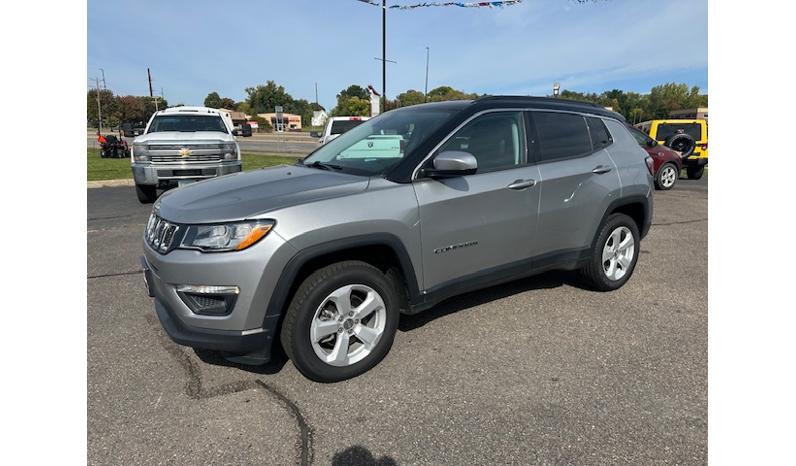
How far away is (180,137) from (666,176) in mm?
11835

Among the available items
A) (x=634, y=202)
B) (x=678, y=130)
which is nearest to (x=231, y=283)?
(x=634, y=202)

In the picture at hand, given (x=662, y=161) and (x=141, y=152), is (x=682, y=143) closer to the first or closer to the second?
(x=662, y=161)

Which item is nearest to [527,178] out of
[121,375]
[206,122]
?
[121,375]

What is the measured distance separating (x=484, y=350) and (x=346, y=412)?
1146mm

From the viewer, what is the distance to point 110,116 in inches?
2557

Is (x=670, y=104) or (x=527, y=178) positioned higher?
(x=670, y=104)

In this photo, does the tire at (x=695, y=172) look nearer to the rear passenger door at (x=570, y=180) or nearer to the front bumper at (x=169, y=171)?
the rear passenger door at (x=570, y=180)

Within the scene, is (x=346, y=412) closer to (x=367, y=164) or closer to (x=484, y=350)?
(x=484, y=350)

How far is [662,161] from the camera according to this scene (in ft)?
39.0

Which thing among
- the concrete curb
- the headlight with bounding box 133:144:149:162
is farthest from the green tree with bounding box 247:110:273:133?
the headlight with bounding box 133:144:149:162

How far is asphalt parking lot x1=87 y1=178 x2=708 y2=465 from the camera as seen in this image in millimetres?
2309

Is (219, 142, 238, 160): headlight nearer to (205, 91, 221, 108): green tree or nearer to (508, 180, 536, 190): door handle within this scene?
(508, 180, 536, 190): door handle

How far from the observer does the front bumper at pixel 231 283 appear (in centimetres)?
246

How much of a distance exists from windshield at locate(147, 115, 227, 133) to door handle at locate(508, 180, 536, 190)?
8.08 m
